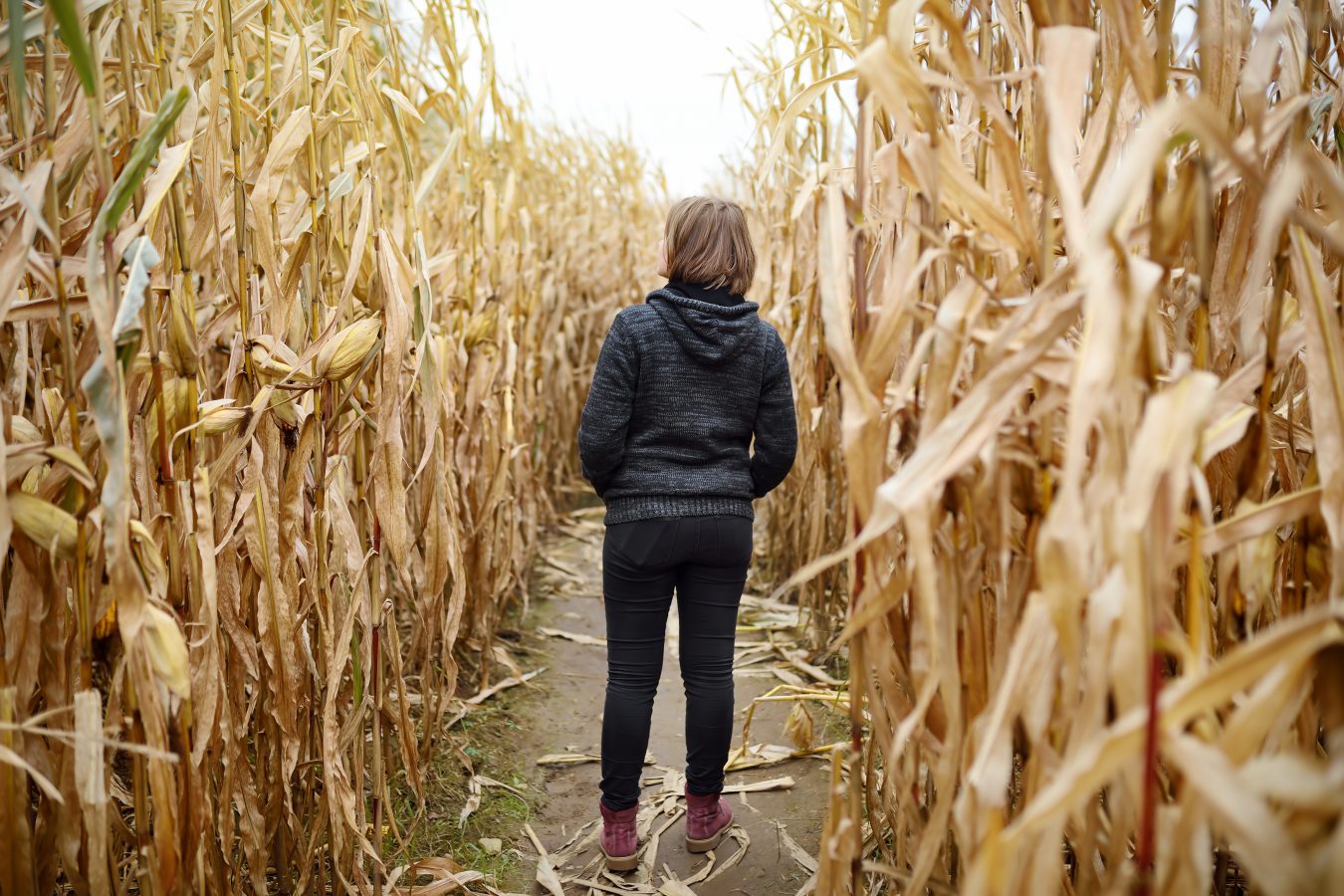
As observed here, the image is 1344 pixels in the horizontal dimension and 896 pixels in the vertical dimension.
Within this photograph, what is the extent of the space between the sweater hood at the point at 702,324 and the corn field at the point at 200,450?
0.48m

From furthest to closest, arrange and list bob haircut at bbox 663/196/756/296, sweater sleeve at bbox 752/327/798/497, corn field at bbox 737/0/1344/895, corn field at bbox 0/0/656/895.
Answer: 1. sweater sleeve at bbox 752/327/798/497
2. bob haircut at bbox 663/196/756/296
3. corn field at bbox 0/0/656/895
4. corn field at bbox 737/0/1344/895

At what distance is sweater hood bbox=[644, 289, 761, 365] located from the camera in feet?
5.54

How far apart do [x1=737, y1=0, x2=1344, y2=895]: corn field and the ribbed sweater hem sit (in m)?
0.63

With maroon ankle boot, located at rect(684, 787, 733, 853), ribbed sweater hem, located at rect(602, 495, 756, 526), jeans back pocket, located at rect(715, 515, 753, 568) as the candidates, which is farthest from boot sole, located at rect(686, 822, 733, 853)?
ribbed sweater hem, located at rect(602, 495, 756, 526)

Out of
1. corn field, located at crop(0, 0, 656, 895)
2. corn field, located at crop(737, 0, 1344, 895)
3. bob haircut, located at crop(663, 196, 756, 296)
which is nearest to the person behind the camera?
corn field, located at crop(737, 0, 1344, 895)

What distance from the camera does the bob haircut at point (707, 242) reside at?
1.68 m

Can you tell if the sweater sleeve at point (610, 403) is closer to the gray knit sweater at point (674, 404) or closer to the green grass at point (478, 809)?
the gray knit sweater at point (674, 404)

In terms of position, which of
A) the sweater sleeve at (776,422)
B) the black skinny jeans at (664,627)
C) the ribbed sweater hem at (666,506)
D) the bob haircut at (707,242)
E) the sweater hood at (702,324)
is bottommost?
the black skinny jeans at (664,627)

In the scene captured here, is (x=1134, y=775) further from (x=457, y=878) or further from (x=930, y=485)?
(x=457, y=878)

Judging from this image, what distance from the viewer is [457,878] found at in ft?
5.08

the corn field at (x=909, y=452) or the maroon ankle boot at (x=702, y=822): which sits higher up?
the corn field at (x=909, y=452)

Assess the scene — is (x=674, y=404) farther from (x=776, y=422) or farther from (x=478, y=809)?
(x=478, y=809)

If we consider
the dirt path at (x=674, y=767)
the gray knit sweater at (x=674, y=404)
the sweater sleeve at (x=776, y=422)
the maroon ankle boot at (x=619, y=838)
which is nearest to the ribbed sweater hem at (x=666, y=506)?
A: the gray knit sweater at (x=674, y=404)

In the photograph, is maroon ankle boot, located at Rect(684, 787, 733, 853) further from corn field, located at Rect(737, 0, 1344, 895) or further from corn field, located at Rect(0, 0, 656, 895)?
corn field, located at Rect(737, 0, 1344, 895)
